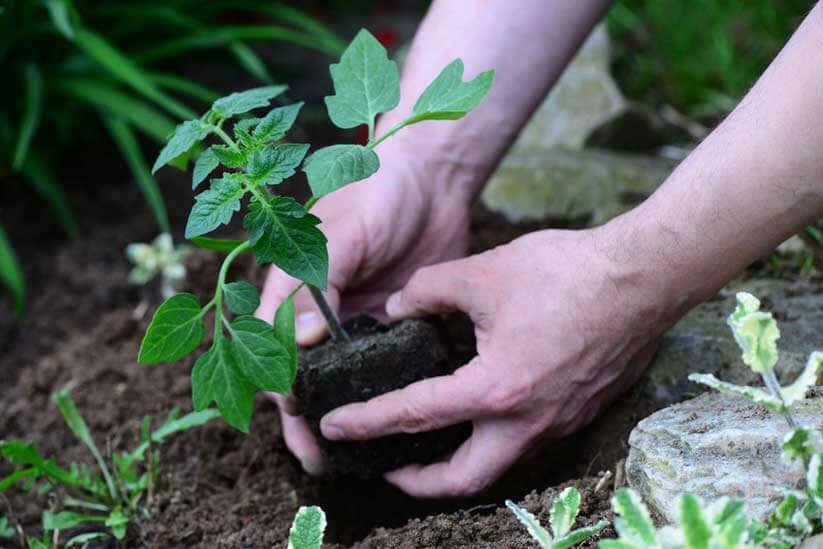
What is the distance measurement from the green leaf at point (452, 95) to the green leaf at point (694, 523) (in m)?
0.60

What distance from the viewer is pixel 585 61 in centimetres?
319

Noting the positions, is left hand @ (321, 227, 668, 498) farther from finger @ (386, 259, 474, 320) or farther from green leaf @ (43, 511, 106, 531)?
green leaf @ (43, 511, 106, 531)

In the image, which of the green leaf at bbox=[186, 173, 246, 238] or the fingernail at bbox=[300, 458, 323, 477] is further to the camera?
the fingernail at bbox=[300, 458, 323, 477]

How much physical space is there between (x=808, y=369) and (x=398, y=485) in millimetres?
801

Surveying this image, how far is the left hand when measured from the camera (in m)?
1.54

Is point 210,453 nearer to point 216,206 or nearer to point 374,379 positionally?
point 374,379

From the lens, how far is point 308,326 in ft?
5.78

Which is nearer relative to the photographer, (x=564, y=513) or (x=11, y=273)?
(x=564, y=513)

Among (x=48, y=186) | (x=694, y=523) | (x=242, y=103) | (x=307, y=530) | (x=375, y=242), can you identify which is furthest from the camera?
(x=48, y=186)

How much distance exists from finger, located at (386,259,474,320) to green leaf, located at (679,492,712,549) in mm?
652

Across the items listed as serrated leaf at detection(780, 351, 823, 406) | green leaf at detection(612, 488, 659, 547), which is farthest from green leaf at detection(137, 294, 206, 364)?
serrated leaf at detection(780, 351, 823, 406)

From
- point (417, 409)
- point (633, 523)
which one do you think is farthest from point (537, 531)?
point (417, 409)

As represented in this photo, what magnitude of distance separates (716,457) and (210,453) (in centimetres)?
99

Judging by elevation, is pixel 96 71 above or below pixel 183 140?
below
